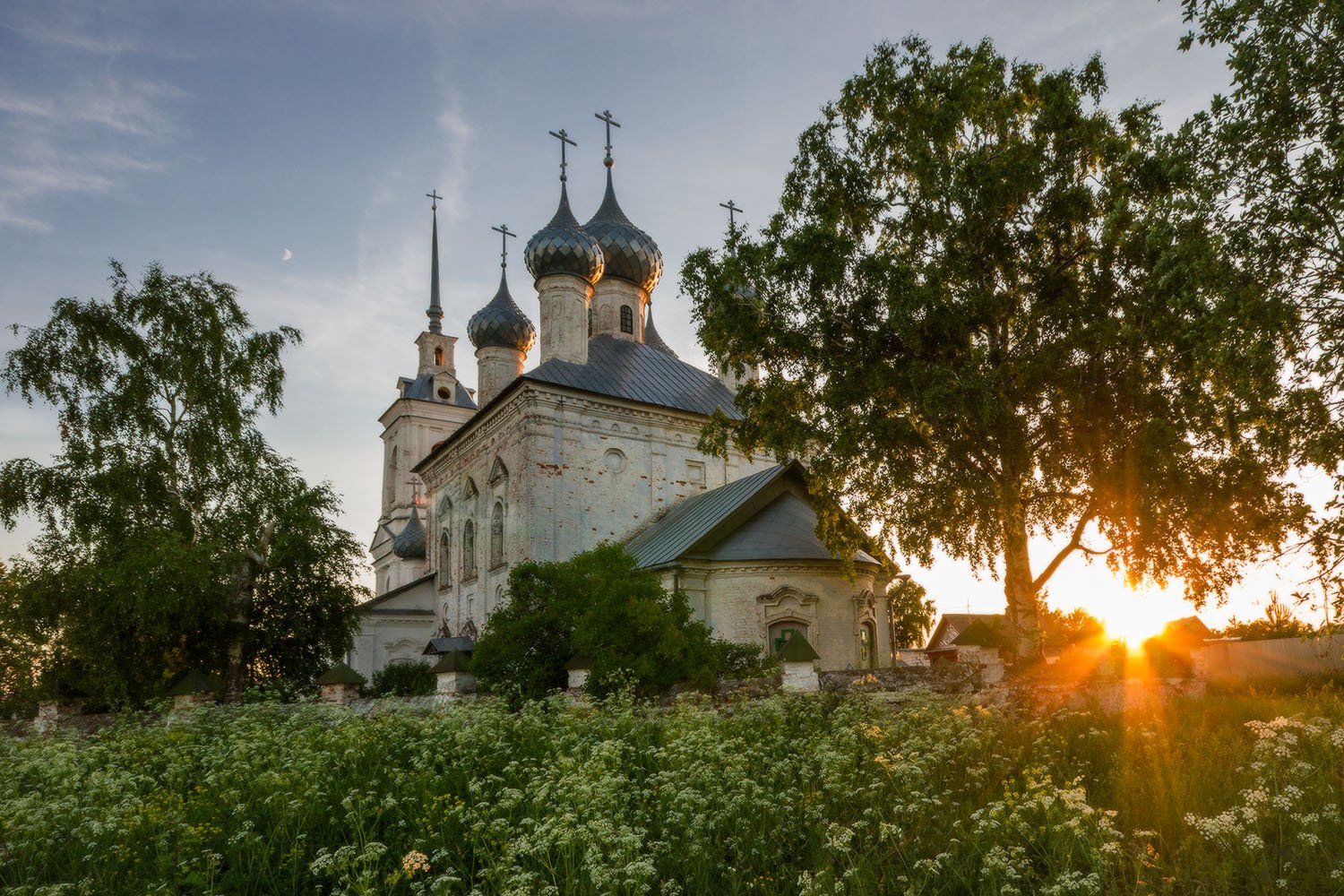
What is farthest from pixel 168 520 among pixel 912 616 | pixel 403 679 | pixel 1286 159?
pixel 912 616

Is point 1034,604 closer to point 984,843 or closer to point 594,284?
point 984,843

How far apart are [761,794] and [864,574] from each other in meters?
15.4

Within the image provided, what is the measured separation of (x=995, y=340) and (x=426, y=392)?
3751cm

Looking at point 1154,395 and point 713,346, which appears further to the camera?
point 713,346

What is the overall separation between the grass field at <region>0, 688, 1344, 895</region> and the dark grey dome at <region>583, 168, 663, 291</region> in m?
24.0

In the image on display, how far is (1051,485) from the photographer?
1477 centimetres

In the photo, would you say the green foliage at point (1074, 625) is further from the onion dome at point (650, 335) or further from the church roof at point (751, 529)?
the onion dome at point (650, 335)

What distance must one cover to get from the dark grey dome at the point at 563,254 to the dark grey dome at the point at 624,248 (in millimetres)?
2064

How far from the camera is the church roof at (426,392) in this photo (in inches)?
1848

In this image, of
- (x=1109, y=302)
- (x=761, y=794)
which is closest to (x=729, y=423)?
(x=1109, y=302)

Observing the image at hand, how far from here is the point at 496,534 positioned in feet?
84.2

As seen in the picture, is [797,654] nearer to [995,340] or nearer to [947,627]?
[995,340]

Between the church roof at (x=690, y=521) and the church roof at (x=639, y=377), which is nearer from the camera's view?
the church roof at (x=690, y=521)

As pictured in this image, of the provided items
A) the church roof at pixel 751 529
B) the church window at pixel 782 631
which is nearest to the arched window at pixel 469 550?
the church roof at pixel 751 529
